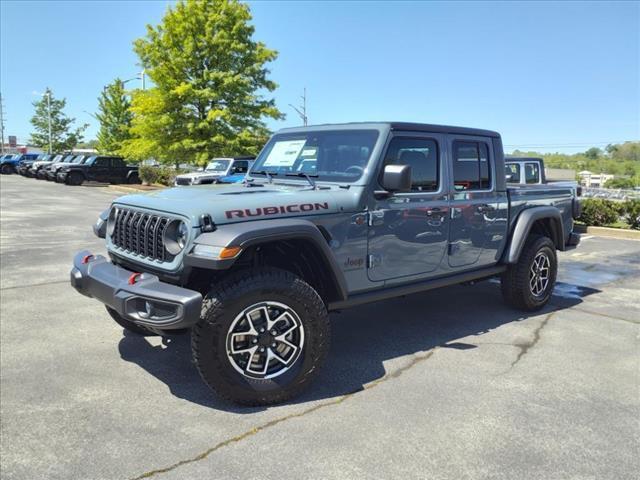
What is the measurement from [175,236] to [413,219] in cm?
189

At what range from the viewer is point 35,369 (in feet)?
13.1

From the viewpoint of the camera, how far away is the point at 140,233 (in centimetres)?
372

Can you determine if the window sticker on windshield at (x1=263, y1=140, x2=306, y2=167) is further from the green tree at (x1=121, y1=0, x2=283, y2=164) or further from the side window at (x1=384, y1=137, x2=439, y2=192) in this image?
the green tree at (x1=121, y1=0, x2=283, y2=164)

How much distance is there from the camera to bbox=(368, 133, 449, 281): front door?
4066mm

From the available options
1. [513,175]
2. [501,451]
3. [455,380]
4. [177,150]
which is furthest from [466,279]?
[177,150]

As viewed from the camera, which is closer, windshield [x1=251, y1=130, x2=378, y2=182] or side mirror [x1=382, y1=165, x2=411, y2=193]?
side mirror [x1=382, y1=165, x2=411, y2=193]

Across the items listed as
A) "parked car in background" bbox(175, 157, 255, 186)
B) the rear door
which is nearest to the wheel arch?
the rear door

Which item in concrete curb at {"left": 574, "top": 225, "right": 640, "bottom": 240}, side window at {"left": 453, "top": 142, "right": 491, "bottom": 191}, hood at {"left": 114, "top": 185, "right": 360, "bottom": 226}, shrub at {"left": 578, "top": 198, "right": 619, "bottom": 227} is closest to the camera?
hood at {"left": 114, "top": 185, "right": 360, "bottom": 226}

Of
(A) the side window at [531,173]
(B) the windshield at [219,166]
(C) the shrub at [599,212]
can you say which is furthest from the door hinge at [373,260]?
(B) the windshield at [219,166]

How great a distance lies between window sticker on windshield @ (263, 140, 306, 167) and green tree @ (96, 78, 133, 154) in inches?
1468

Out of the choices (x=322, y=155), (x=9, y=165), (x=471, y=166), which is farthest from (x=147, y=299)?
(x=9, y=165)

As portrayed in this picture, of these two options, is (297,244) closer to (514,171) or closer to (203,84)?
(514,171)

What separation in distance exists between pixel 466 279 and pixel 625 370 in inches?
57.1

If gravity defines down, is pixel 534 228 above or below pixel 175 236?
below
